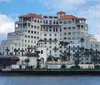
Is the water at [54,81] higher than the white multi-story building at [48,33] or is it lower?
lower

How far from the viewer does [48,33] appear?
186 meters

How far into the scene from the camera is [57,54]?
178875mm

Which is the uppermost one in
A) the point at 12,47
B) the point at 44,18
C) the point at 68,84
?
the point at 44,18

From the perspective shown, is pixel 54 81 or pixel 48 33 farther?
pixel 48 33

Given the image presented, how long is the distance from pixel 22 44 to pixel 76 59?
75.9ft

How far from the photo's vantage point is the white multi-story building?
177 meters

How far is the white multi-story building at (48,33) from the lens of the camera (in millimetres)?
177000

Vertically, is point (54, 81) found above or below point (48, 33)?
below

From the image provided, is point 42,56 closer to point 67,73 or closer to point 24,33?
point 24,33

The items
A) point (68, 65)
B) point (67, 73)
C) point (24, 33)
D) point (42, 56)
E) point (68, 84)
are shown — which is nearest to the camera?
point (68, 84)

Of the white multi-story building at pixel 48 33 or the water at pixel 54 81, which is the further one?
the white multi-story building at pixel 48 33

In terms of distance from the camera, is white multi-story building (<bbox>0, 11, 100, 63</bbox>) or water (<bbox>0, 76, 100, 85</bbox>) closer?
water (<bbox>0, 76, 100, 85</bbox>)

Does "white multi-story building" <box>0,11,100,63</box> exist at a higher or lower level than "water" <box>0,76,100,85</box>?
higher

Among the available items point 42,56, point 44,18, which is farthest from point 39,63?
point 44,18
